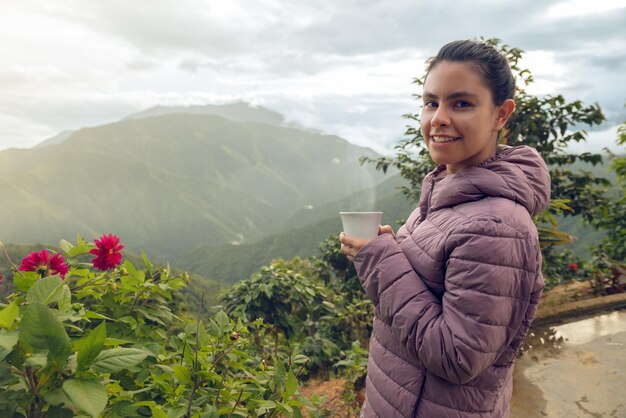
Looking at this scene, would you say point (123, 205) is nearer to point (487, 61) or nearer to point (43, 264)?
point (43, 264)

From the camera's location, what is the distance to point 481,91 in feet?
3.50

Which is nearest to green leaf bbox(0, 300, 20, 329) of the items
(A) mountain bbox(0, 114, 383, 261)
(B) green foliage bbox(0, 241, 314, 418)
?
(B) green foliage bbox(0, 241, 314, 418)

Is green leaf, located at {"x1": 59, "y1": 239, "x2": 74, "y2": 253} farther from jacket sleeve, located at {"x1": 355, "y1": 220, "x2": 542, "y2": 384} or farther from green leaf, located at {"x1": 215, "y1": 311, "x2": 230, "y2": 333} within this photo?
jacket sleeve, located at {"x1": 355, "y1": 220, "x2": 542, "y2": 384}

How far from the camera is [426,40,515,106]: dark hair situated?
106cm

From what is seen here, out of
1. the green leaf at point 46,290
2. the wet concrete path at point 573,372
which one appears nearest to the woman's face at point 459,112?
the green leaf at point 46,290

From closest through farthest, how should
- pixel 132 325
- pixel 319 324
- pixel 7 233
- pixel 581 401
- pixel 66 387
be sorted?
pixel 66 387 < pixel 132 325 < pixel 581 401 < pixel 319 324 < pixel 7 233

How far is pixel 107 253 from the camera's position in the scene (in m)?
1.72

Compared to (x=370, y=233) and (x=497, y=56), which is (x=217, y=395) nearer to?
(x=370, y=233)

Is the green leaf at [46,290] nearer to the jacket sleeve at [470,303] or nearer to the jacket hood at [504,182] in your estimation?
the jacket sleeve at [470,303]

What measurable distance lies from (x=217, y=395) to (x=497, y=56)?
1.29 m

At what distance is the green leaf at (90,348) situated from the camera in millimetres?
785

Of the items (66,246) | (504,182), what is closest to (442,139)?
(504,182)

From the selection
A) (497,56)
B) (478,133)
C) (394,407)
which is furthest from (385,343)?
(497,56)

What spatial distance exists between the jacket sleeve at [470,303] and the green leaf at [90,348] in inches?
26.9
